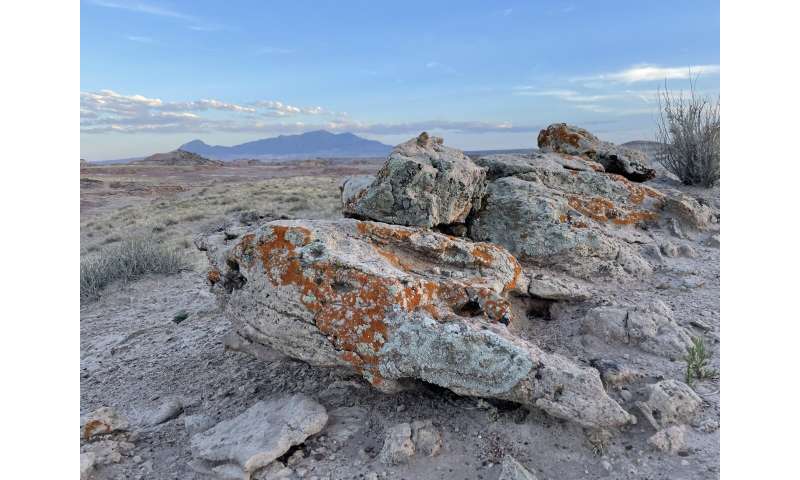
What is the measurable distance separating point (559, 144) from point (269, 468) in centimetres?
839

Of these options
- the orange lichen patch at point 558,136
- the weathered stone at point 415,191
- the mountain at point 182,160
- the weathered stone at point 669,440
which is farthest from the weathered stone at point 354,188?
the mountain at point 182,160

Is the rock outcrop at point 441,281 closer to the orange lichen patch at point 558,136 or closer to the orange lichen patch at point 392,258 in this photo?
the orange lichen patch at point 392,258

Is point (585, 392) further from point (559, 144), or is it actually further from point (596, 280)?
point (559, 144)

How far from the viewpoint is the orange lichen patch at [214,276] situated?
464 cm

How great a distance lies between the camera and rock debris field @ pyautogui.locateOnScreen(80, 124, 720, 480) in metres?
3.45

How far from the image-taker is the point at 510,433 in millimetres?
3562

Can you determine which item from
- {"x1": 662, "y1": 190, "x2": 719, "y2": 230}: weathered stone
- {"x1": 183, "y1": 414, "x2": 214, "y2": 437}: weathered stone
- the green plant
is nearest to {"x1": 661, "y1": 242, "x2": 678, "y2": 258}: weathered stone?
{"x1": 662, "y1": 190, "x2": 719, "y2": 230}: weathered stone

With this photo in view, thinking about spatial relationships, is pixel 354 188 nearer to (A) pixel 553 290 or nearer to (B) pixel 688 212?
(A) pixel 553 290

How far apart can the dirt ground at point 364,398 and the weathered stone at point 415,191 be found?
1.59m

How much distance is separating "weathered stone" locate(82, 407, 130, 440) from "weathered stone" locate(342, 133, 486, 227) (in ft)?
9.70

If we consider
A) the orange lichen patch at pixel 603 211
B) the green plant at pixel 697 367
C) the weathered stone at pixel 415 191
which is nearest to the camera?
the green plant at pixel 697 367

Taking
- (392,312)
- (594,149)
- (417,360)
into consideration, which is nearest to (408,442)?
(417,360)

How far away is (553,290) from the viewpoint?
16.5 feet

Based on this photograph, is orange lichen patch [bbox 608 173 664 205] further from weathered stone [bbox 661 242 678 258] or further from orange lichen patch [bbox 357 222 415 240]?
orange lichen patch [bbox 357 222 415 240]
